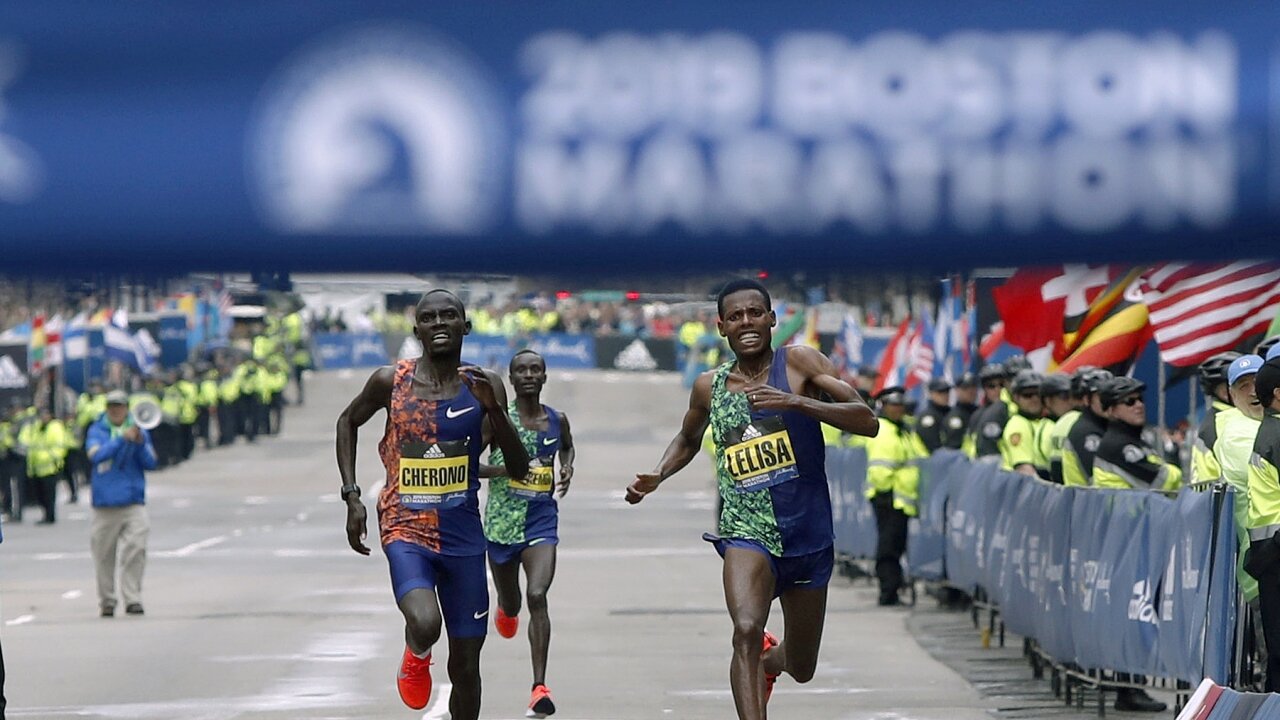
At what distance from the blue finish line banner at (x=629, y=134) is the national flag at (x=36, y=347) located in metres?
39.2

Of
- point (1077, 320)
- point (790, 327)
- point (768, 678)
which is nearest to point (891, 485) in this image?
point (1077, 320)

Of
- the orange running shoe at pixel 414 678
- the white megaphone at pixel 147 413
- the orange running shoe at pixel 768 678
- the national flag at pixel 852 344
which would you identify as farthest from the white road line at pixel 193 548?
the orange running shoe at pixel 414 678

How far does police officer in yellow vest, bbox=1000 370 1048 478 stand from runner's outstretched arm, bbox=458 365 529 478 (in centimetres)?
691

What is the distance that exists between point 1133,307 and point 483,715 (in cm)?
750

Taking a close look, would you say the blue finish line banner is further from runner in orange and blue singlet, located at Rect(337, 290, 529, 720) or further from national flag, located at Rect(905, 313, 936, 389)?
national flag, located at Rect(905, 313, 936, 389)

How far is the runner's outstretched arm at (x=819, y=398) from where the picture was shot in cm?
927

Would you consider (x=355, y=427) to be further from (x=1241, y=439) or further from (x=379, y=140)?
(x=379, y=140)

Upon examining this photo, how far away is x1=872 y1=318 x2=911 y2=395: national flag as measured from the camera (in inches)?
1187

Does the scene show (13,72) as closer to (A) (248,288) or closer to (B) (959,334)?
(A) (248,288)

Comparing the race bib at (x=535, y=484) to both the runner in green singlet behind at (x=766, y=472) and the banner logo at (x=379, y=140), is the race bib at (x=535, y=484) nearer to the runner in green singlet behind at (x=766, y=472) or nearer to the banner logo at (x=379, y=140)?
the runner in green singlet behind at (x=766, y=472)

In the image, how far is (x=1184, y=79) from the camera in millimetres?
3779

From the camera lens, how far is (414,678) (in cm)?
995

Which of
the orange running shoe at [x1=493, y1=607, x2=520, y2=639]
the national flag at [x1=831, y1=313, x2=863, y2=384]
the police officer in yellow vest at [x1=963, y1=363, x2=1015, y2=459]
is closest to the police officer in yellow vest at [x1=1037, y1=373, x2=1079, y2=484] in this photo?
the police officer in yellow vest at [x1=963, y1=363, x2=1015, y2=459]

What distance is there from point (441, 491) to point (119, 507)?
10.8 m
